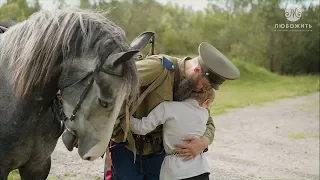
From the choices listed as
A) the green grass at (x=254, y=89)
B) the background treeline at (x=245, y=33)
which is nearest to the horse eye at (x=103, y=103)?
the green grass at (x=254, y=89)

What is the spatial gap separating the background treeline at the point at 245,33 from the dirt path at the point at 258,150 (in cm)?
1202

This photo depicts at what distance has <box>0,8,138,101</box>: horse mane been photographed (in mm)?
1825

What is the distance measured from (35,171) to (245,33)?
28.2m

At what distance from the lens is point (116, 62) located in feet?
5.64

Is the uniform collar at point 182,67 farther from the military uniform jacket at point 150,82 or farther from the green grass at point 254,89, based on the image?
the green grass at point 254,89

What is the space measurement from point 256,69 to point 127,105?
23581 mm

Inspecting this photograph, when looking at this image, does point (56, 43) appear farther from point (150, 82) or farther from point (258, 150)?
point (258, 150)

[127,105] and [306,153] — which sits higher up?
[127,105]

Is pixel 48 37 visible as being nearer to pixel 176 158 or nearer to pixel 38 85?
pixel 38 85

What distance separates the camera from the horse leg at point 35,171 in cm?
232

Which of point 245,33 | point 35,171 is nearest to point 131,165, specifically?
point 35,171

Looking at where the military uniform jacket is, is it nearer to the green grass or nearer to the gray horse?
the gray horse

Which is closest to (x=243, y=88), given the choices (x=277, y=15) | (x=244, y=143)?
(x=277, y=15)

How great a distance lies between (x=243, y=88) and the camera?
62.7 ft
